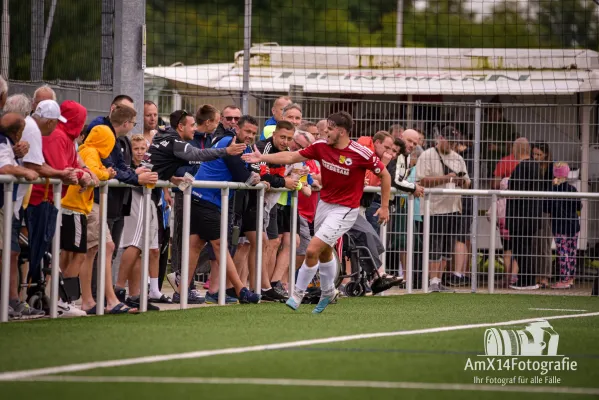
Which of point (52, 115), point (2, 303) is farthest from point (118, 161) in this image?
point (2, 303)

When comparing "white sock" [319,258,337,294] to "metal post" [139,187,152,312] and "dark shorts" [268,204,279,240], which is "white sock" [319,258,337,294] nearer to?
"dark shorts" [268,204,279,240]

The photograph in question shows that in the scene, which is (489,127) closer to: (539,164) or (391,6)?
(539,164)

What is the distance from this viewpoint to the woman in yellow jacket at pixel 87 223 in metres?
10.9

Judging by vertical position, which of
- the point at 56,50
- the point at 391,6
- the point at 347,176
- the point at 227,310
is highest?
the point at 391,6

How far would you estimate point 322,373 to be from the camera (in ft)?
23.7

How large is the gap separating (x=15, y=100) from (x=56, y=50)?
4156 mm

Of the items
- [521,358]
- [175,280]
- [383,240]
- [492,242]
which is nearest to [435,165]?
[492,242]

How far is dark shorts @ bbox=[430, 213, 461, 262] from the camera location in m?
16.3

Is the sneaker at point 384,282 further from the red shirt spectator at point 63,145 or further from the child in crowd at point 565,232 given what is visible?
the red shirt spectator at point 63,145

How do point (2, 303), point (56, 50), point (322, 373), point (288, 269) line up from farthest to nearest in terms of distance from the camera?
point (56, 50) → point (288, 269) → point (2, 303) → point (322, 373)

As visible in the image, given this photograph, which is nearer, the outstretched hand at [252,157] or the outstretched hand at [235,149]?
the outstretched hand at [252,157]

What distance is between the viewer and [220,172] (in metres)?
13.0

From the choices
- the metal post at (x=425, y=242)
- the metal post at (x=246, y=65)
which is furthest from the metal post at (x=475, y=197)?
the metal post at (x=246, y=65)

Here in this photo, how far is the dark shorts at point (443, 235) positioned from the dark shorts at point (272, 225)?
130 inches
